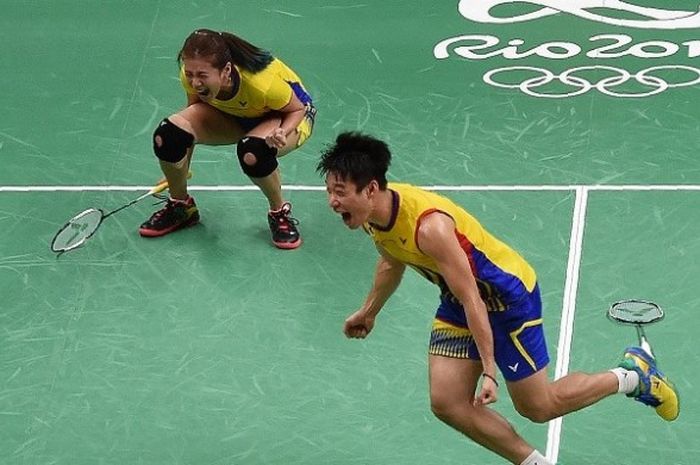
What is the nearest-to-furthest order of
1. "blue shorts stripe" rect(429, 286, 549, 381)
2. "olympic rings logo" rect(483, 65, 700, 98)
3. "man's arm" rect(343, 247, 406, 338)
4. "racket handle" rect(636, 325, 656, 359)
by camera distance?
"blue shorts stripe" rect(429, 286, 549, 381) → "man's arm" rect(343, 247, 406, 338) → "racket handle" rect(636, 325, 656, 359) → "olympic rings logo" rect(483, 65, 700, 98)

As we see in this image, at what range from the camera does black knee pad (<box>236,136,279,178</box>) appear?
28.5ft

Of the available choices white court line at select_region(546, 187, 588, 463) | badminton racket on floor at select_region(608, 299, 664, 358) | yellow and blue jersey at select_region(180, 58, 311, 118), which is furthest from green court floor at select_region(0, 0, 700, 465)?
yellow and blue jersey at select_region(180, 58, 311, 118)

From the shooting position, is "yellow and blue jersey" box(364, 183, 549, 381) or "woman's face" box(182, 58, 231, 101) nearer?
"yellow and blue jersey" box(364, 183, 549, 381)

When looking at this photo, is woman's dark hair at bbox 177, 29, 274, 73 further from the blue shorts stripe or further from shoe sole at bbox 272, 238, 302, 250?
the blue shorts stripe

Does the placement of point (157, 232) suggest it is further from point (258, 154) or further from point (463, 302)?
point (463, 302)

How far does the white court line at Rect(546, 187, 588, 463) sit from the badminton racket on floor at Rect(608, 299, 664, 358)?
0.46 meters

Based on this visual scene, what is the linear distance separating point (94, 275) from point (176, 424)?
59.1 inches

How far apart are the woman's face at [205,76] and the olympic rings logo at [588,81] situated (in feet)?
8.65

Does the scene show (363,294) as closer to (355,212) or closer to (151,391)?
(151,391)

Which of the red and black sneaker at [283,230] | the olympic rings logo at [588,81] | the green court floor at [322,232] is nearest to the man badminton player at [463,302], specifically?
the green court floor at [322,232]

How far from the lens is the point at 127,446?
24.6 feet

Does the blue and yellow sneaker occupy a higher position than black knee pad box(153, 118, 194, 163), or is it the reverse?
black knee pad box(153, 118, 194, 163)

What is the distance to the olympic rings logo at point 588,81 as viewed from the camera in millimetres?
10266

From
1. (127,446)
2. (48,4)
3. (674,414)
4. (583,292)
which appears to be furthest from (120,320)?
(48,4)
